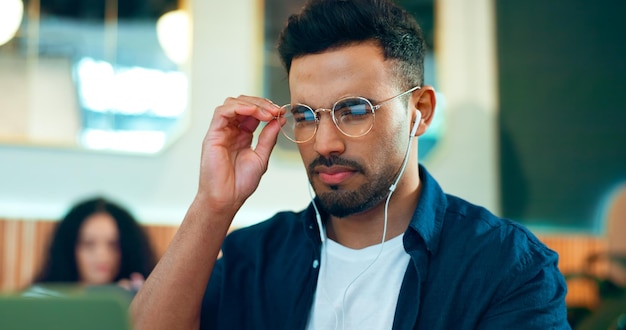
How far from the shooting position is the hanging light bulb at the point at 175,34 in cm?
413

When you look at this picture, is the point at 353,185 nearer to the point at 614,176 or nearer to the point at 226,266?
the point at 226,266

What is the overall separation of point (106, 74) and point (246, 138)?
242 centimetres

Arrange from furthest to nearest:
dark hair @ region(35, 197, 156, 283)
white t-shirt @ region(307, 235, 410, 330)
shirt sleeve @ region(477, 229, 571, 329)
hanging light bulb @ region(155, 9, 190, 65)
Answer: hanging light bulb @ region(155, 9, 190, 65) < dark hair @ region(35, 197, 156, 283) < white t-shirt @ region(307, 235, 410, 330) < shirt sleeve @ region(477, 229, 571, 329)

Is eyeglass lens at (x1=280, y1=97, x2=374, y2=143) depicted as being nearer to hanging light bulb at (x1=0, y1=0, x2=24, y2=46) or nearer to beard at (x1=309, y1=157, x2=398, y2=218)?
beard at (x1=309, y1=157, x2=398, y2=218)

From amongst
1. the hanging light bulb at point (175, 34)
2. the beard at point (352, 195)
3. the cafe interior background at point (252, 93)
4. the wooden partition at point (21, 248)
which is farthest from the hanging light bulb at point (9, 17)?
the beard at point (352, 195)

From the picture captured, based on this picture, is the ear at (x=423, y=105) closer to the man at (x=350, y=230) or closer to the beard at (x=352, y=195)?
the man at (x=350, y=230)

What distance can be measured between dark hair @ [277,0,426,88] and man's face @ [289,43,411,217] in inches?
1.0

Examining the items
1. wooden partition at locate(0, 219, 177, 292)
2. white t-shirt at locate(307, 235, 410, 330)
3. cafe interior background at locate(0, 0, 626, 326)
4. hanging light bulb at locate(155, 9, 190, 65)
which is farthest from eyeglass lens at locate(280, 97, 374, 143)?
hanging light bulb at locate(155, 9, 190, 65)

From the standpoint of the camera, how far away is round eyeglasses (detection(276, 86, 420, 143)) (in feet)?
5.27

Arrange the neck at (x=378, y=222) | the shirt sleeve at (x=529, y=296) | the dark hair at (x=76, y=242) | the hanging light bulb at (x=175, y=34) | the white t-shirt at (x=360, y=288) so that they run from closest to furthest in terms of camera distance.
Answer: the shirt sleeve at (x=529, y=296) → the white t-shirt at (x=360, y=288) → the neck at (x=378, y=222) → the dark hair at (x=76, y=242) → the hanging light bulb at (x=175, y=34)

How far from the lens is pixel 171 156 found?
419 centimetres

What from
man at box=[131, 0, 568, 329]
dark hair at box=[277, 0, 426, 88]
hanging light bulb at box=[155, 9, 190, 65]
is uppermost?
hanging light bulb at box=[155, 9, 190, 65]

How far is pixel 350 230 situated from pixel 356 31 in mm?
443

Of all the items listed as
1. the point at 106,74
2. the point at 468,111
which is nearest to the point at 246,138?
the point at 106,74
